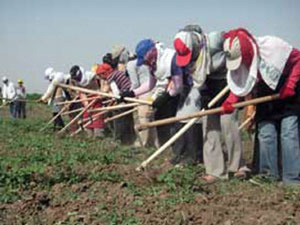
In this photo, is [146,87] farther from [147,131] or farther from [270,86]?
[270,86]

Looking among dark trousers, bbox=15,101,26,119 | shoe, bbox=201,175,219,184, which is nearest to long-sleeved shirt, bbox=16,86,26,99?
dark trousers, bbox=15,101,26,119

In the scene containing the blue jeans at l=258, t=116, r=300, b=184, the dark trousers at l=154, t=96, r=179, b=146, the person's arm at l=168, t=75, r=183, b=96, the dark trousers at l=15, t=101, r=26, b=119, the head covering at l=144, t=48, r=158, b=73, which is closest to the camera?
the blue jeans at l=258, t=116, r=300, b=184

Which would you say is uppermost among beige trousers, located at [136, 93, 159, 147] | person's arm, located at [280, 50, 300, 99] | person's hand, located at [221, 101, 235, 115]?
person's arm, located at [280, 50, 300, 99]

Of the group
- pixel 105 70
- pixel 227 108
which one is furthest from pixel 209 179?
pixel 105 70

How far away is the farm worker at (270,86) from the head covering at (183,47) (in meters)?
0.38

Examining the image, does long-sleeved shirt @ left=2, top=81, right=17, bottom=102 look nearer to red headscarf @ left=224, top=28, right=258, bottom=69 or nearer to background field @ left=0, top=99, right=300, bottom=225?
background field @ left=0, top=99, right=300, bottom=225

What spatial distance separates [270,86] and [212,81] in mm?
851

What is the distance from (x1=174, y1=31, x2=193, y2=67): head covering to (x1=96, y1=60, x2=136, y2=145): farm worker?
3.11 meters

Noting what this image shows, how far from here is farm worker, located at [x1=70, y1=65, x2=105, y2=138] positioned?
9344 mm

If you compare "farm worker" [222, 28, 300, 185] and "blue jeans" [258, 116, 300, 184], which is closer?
"farm worker" [222, 28, 300, 185]

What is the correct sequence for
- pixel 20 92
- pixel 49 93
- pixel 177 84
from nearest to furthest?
pixel 177 84, pixel 49 93, pixel 20 92

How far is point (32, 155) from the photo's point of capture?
6328 millimetres

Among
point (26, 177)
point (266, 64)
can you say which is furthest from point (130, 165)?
point (266, 64)

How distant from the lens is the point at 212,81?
550cm
